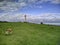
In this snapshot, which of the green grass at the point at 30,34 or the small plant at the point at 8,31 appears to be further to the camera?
the small plant at the point at 8,31

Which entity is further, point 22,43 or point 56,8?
point 56,8

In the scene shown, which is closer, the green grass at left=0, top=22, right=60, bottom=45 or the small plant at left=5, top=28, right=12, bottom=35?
the green grass at left=0, top=22, right=60, bottom=45

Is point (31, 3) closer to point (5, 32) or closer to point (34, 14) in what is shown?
point (34, 14)

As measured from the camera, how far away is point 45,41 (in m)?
3.79

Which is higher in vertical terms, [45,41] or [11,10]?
[11,10]

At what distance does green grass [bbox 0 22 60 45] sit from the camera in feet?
12.4

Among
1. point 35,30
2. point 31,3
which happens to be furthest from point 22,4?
point 35,30

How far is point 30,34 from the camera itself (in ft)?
12.8

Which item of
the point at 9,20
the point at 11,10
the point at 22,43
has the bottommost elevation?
the point at 22,43

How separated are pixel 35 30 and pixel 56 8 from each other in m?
0.86

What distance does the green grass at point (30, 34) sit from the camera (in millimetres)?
3789

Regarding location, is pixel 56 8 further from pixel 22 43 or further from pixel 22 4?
pixel 22 43

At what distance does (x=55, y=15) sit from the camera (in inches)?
158

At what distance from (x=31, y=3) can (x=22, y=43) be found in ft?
3.86
